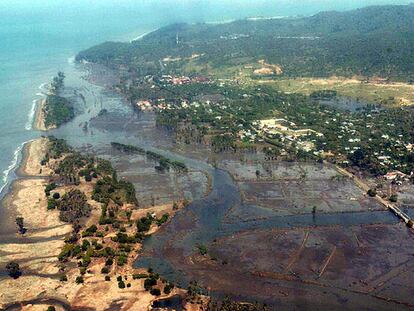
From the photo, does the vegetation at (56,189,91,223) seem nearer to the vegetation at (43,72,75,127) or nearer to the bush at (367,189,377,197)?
the bush at (367,189,377,197)

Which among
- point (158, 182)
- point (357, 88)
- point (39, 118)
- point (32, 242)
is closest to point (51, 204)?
point (32, 242)

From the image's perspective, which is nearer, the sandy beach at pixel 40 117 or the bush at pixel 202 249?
the bush at pixel 202 249

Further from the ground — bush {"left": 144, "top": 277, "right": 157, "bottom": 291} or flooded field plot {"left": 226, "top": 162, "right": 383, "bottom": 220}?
flooded field plot {"left": 226, "top": 162, "right": 383, "bottom": 220}

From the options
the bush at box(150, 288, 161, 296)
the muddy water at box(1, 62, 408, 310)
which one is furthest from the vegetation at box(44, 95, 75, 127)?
the bush at box(150, 288, 161, 296)

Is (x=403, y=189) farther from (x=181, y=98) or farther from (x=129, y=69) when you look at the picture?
(x=129, y=69)

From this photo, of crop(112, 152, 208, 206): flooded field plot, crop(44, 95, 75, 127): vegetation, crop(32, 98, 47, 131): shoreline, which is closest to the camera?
crop(112, 152, 208, 206): flooded field plot

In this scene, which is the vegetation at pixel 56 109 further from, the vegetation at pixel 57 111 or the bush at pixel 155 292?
the bush at pixel 155 292

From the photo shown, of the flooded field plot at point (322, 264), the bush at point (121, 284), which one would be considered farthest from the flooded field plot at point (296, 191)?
the bush at point (121, 284)

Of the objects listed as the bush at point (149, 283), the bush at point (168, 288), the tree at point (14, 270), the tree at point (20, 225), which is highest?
the tree at point (20, 225)
